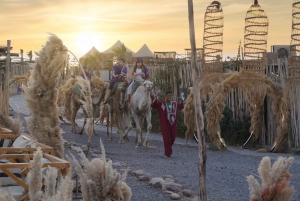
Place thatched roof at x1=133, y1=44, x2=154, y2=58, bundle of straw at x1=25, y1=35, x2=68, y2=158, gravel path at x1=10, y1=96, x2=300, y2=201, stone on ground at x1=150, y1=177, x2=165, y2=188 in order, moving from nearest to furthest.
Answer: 1. bundle of straw at x1=25, y1=35, x2=68, y2=158
2. gravel path at x1=10, y1=96, x2=300, y2=201
3. stone on ground at x1=150, y1=177, x2=165, y2=188
4. thatched roof at x1=133, y1=44, x2=154, y2=58

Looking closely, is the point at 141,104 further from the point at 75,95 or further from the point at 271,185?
the point at 271,185

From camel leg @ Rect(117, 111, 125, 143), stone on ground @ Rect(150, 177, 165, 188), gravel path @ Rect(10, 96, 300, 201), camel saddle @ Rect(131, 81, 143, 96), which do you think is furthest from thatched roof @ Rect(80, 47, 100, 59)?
stone on ground @ Rect(150, 177, 165, 188)

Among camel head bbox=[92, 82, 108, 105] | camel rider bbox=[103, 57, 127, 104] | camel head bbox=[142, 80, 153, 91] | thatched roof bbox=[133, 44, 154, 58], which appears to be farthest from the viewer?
thatched roof bbox=[133, 44, 154, 58]

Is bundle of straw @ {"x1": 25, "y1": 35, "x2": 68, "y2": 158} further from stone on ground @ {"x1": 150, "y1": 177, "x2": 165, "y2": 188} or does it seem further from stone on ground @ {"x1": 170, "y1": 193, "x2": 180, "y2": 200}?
stone on ground @ {"x1": 150, "y1": 177, "x2": 165, "y2": 188}

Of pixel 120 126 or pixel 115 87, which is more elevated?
pixel 115 87

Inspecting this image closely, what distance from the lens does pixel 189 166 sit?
35.4ft

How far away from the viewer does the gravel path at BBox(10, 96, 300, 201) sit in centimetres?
A: 821

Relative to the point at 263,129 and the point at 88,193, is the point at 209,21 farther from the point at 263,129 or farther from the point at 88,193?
the point at 88,193

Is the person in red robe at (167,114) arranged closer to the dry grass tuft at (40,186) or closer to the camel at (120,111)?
the camel at (120,111)

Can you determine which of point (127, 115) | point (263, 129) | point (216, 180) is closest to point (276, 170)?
point (216, 180)

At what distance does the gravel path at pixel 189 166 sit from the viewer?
8211 millimetres

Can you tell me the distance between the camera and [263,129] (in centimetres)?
1436

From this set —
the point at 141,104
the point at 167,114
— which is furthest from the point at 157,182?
the point at 141,104

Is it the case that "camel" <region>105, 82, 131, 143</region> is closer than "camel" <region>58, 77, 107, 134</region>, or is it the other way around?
"camel" <region>105, 82, 131, 143</region>
